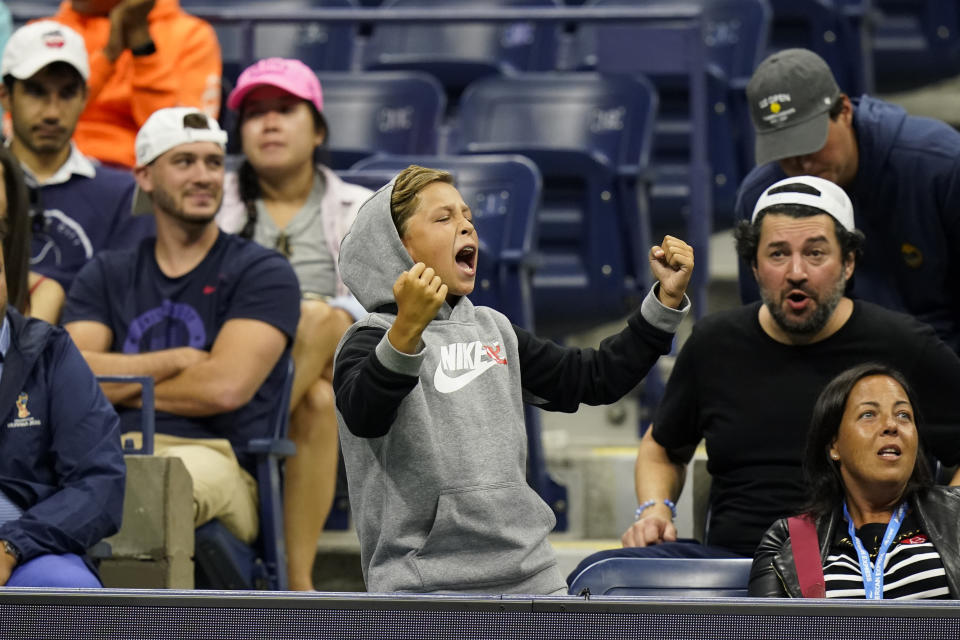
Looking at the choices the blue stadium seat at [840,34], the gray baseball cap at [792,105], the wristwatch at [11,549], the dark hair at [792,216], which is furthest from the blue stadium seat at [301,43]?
the wristwatch at [11,549]

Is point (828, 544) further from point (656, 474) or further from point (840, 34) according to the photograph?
point (840, 34)

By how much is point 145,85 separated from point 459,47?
1.85m

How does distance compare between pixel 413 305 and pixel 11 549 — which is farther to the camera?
pixel 11 549

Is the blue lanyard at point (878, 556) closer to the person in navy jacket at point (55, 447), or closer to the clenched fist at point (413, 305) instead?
the clenched fist at point (413, 305)

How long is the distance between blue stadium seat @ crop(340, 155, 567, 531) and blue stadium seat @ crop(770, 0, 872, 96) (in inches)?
83.9

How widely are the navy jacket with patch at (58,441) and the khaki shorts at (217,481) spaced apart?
46 centimetres

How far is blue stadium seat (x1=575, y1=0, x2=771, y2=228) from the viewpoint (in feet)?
20.5

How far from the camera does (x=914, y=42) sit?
280 inches

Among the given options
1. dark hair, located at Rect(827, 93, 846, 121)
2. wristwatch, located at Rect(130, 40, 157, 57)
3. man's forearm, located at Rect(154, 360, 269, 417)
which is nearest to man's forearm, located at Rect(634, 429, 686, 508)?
dark hair, located at Rect(827, 93, 846, 121)

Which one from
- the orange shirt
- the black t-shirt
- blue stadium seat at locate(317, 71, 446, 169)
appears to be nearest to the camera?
the black t-shirt

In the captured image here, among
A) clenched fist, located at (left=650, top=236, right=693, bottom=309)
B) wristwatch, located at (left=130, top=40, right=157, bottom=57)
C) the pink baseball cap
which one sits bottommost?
clenched fist, located at (left=650, top=236, right=693, bottom=309)

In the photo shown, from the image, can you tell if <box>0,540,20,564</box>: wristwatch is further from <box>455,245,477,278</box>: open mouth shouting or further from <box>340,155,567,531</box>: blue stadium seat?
<box>340,155,567,531</box>: blue stadium seat

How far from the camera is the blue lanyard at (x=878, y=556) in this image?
2844mm

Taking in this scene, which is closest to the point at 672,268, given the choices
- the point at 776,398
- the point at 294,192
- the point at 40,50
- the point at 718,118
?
the point at 776,398
